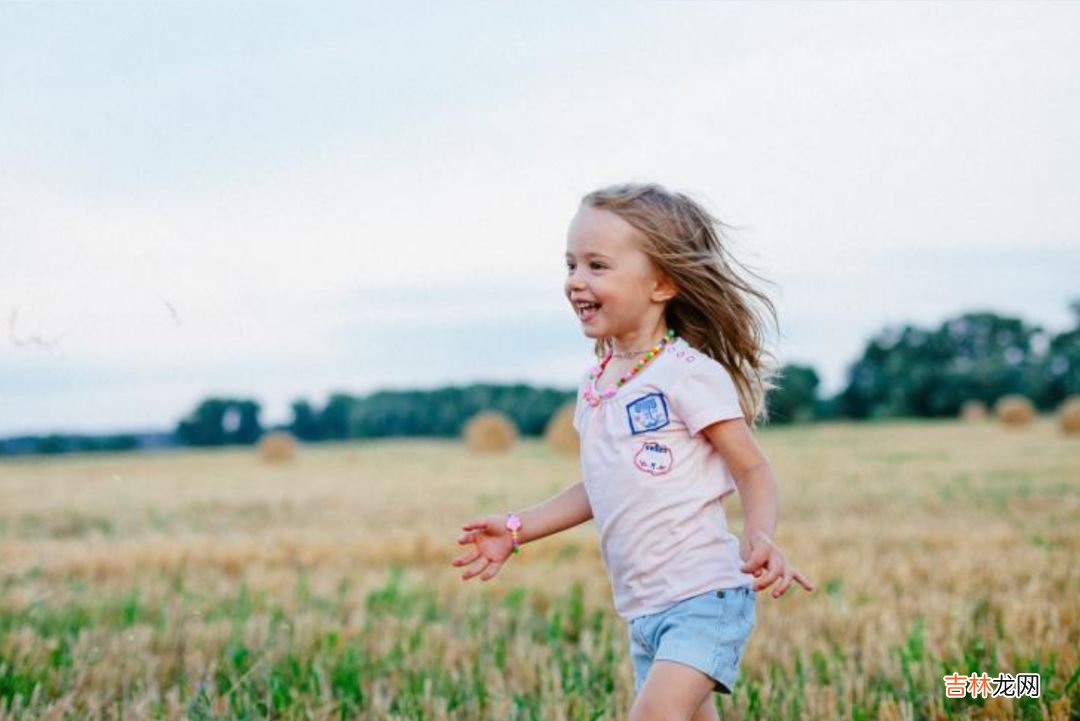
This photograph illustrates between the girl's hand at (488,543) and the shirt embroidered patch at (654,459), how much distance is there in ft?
1.33

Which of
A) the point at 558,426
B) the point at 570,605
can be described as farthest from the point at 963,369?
the point at 570,605

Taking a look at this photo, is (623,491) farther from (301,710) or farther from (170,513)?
(170,513)

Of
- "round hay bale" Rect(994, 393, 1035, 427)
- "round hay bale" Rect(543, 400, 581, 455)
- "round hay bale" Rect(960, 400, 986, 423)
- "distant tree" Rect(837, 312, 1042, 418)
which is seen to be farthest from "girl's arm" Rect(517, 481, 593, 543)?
"distant tree" Rect(837, 312, 1042, 418)

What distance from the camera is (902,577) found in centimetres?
653

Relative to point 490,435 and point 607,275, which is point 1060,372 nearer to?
point 490,435

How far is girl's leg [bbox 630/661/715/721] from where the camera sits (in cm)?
283

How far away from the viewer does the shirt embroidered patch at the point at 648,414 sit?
3.08m

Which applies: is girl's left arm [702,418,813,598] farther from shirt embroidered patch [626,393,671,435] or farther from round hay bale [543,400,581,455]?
round hay bale [543,400,581,455]

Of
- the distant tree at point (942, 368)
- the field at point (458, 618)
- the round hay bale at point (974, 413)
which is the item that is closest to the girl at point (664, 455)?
the field at point (458, 618)

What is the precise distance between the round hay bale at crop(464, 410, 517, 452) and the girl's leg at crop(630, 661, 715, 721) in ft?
84.7

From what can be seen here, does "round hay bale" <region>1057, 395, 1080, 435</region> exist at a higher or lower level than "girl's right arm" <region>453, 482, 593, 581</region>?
lower

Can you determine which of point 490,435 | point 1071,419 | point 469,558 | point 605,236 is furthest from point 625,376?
point 1071,419

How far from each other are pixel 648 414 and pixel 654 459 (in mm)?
112

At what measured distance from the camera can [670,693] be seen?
2.85 m
